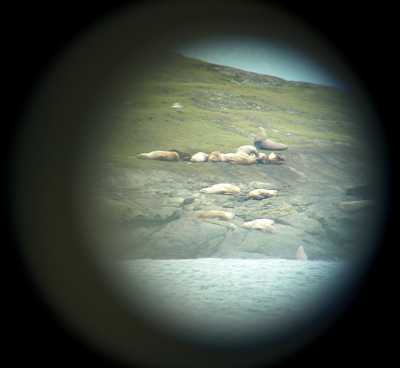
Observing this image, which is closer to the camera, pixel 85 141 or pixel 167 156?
pixel 167 156

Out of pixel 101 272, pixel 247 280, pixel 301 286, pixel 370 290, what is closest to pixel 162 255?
pixel 101 272

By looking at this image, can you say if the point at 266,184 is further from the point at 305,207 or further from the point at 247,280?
the point at 247,280

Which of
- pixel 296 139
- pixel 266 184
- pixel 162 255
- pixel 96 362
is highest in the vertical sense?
pixel 296 139

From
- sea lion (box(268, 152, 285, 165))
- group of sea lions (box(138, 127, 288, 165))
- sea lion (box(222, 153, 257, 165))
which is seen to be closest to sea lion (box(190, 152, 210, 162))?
group of sea lions (box(138, 127, 288, 165))

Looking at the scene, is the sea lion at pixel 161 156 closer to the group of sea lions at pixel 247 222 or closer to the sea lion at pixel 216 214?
the group of sea lions at pixel 247 222

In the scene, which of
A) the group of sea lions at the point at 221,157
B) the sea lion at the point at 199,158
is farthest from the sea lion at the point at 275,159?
the sea lion at the point at 199,158

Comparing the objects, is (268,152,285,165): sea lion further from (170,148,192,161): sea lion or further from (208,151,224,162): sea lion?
(170,148,192,161): sea lion
